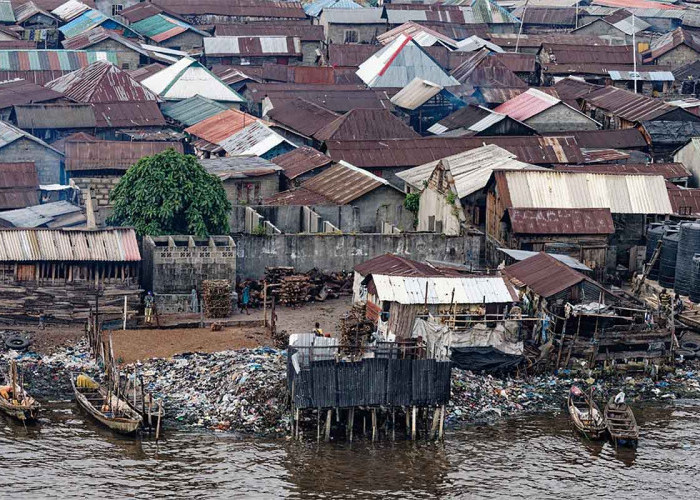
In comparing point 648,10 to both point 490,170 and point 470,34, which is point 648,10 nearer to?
point 470,34

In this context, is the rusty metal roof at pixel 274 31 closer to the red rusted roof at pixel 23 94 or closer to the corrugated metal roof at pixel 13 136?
the red rusted roof at pixel 23 94

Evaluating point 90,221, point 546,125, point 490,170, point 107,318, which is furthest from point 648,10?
point 107,318

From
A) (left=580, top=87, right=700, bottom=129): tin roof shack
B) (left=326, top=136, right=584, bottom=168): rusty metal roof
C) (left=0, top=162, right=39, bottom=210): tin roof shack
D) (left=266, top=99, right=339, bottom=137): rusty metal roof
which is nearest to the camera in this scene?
(left=0, top=162, right=39, bottom=210): tin roof shack

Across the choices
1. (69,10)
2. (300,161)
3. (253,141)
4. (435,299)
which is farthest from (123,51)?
(435,299)

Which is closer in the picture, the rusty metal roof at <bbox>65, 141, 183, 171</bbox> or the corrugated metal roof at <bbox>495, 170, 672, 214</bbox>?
the corrugated metal roof at <bbox>495, 170, 672, 214</bbox>

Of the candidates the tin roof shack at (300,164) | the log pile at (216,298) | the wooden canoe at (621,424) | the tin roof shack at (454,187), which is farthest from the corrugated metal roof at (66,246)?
the wooden canoe at (621,424)

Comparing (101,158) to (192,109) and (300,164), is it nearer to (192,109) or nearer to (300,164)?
(300,164)

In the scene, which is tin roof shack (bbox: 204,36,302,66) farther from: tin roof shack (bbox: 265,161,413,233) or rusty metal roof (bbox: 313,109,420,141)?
tin roof shack (bbox: 265,161,413,233)

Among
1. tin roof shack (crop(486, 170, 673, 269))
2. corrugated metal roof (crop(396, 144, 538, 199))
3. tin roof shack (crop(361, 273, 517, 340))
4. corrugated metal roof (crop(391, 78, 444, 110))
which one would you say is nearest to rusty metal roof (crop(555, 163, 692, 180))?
corrugated metal roof (crop(396, 144, 538, 199))
